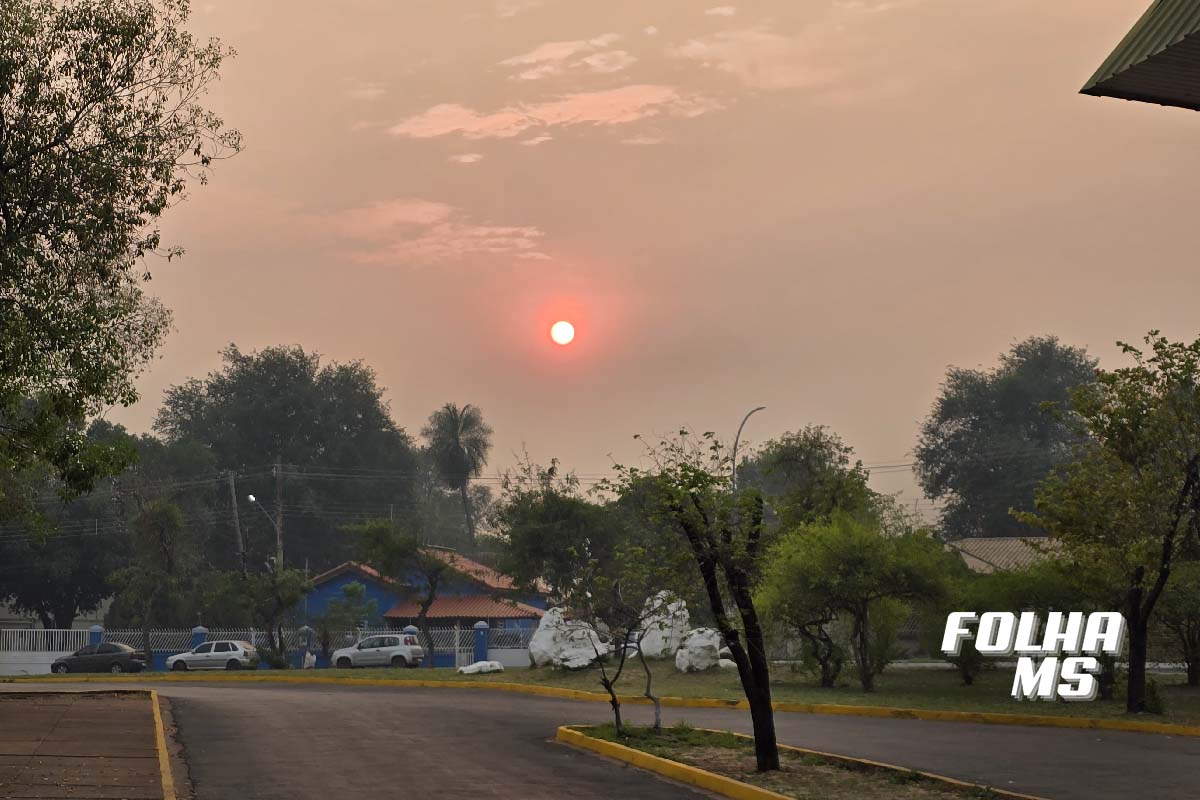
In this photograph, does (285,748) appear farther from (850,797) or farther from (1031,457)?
(1031,457)

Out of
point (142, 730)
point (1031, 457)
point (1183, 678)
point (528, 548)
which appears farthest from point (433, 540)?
point (142, 730)

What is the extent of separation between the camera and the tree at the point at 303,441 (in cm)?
8819

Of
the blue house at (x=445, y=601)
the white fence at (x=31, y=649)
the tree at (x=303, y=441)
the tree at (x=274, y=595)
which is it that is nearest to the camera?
the tree at (x=274, y=595)

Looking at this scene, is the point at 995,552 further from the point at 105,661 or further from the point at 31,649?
the point at 31,649

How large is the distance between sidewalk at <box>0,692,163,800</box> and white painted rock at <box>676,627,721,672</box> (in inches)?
637

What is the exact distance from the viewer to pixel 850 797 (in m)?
14.3

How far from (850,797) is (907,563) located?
1841 centimetres

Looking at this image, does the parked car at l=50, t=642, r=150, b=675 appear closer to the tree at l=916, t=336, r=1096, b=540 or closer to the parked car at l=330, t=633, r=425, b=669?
the parked car at l=330, t=633, r=425, b=669

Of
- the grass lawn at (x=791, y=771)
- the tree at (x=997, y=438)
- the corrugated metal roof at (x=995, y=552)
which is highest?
the tree at (x=997, y=438)

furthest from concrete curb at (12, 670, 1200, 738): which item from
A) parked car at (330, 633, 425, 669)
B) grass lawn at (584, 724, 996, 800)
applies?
parked car at (330, 633, 425, 669)

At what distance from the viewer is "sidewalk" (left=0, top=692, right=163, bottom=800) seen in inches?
561

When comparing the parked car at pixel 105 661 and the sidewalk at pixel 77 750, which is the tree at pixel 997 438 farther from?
the sidewalk at pixel 77 750

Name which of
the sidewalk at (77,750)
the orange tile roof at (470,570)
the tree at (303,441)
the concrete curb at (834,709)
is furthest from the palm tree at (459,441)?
the sidewalk at (77,750)

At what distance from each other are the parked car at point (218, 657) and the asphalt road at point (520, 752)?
25.1m
